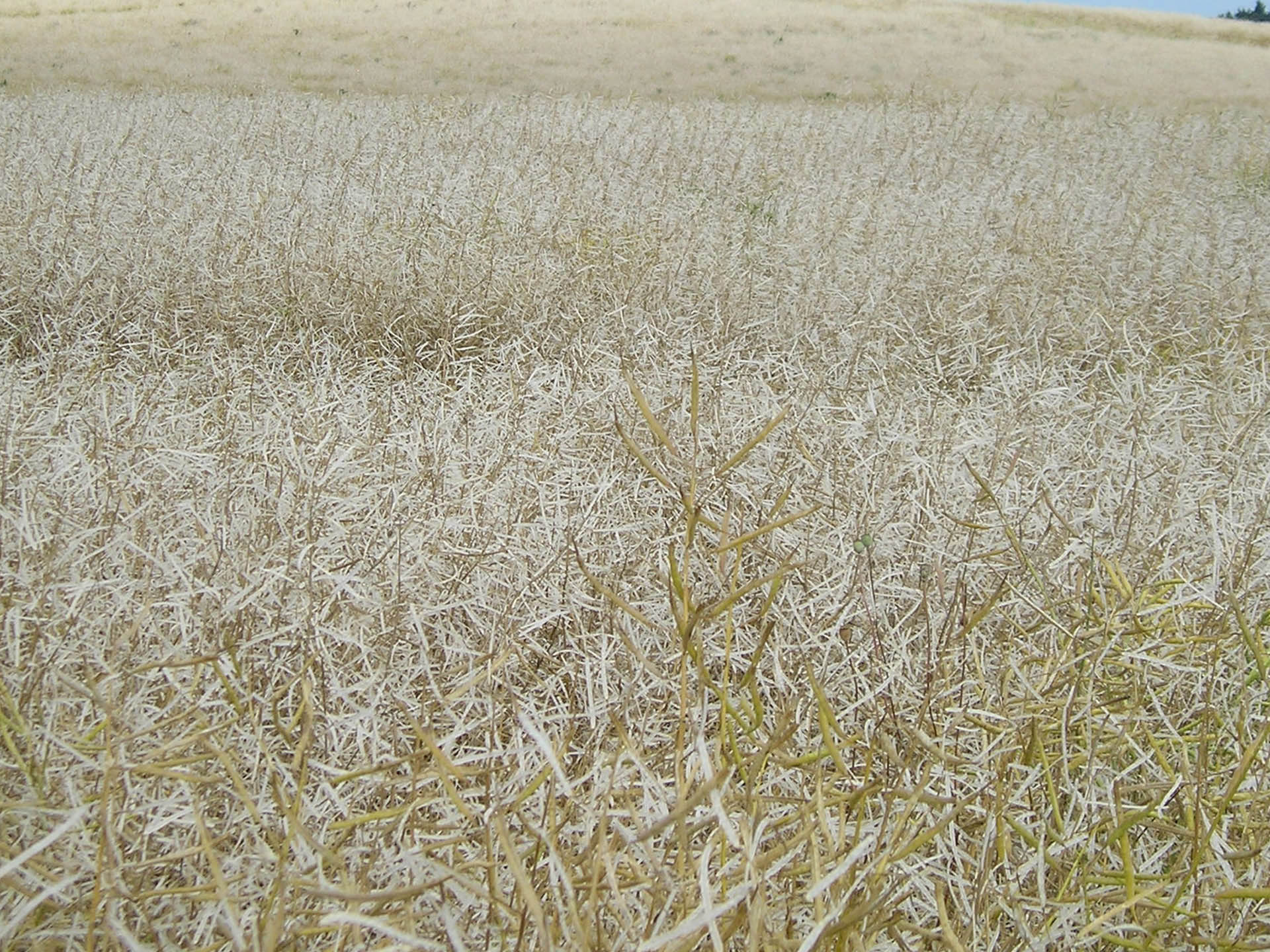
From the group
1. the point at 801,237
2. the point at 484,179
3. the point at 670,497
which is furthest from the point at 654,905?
the point at 484,179

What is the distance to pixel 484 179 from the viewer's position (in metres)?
4.34

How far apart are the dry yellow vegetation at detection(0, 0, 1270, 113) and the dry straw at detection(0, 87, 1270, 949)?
586 cm

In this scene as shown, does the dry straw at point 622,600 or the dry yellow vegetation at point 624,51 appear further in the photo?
the dry yellow vegetation at point 624,51

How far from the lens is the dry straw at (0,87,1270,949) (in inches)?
37.0

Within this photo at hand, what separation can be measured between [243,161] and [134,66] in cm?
666

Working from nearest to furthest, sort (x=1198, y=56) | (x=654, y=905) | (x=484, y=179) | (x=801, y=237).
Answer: (x=654, y=905) < (x=801, y=237) < (x=484, y=179) < (x=1198, y=56)

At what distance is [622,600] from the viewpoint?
134 cm

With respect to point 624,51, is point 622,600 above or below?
below

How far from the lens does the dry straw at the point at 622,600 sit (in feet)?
3.08

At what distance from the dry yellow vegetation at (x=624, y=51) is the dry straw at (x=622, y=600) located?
5.86 metres

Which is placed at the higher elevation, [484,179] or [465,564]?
[484,179]

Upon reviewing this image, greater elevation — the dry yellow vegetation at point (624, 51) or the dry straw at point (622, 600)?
the dry yellow vegetation at point (624, 51)

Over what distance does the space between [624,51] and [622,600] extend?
12755mm

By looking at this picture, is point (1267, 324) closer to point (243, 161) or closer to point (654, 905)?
point (654, 905)
